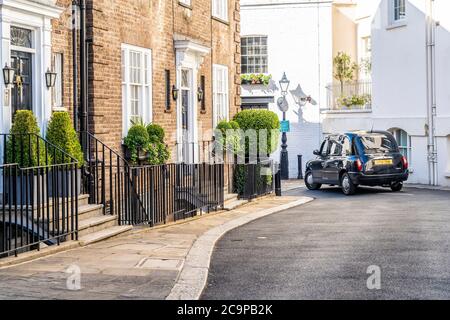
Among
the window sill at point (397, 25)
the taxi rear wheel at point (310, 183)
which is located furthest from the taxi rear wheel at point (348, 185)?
the window sill at point (397, 25)

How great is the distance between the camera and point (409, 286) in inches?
351

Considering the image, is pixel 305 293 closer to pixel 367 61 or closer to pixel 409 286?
pixel 409 286

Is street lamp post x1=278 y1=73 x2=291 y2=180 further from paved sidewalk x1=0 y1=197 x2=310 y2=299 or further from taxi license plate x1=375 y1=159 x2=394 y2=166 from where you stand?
paved sidewalk x1=0 y1=197 x2=310 y2=299

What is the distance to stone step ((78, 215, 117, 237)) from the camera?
12805mm

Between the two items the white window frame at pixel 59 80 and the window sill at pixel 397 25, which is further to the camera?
the window sill at pixel 397 25

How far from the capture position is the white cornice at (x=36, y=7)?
12784 mm

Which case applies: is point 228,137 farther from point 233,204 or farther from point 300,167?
point 300,167

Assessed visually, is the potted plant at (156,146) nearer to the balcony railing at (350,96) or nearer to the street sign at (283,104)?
the balcony railing at (350,96)

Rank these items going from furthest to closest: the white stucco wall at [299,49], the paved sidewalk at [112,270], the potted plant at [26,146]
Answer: the white stucco wall at [299,49] → the potted plant at [26,146] → the paved sidewalk at [112,270]

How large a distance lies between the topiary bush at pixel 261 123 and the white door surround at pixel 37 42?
9.18 m

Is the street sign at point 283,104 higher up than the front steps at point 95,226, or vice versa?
the street sign at point 283,104

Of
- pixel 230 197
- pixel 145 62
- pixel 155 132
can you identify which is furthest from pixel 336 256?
pixel 230 197


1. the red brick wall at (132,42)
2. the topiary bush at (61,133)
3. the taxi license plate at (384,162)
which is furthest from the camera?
the taxi license plate at (384,162)

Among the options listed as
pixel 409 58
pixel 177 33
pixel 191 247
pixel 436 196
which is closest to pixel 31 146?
pixel 191 247
